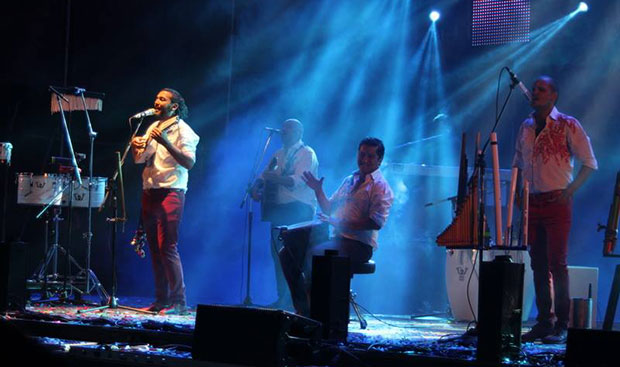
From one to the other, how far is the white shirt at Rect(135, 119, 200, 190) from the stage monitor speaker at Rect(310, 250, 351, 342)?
8.14ft

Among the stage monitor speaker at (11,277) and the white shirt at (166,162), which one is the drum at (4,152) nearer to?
the white shirt at (166,162)

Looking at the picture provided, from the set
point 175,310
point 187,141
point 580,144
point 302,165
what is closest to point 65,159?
point 187,141

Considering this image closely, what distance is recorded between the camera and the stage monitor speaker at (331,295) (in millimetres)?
5684

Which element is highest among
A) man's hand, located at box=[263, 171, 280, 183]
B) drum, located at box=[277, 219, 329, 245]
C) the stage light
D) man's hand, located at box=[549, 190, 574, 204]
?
the stage light

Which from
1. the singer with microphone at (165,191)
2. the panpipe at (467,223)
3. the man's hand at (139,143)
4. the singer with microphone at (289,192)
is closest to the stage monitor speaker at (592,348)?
the panpipe at (467,223)

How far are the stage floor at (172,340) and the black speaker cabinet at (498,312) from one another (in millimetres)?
108

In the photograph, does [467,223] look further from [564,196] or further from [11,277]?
[11,277]

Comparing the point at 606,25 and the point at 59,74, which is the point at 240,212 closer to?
the point at 59,74

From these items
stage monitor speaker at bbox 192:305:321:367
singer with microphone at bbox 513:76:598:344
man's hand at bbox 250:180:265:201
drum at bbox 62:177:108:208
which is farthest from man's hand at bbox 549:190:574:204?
drum at bbox 62:177:108:208

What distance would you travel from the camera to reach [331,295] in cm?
573

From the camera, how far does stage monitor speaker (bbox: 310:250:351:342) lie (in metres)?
5.68

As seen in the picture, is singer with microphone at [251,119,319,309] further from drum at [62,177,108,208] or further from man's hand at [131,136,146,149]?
drum at [62,177,108,208]

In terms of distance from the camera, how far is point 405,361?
506 centimetres

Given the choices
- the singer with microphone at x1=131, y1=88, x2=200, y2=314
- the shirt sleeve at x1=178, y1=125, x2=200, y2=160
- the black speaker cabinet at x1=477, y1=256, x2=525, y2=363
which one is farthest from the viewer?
the shirt sleeve at x1=178, y1=125, x2=200, y2=160
